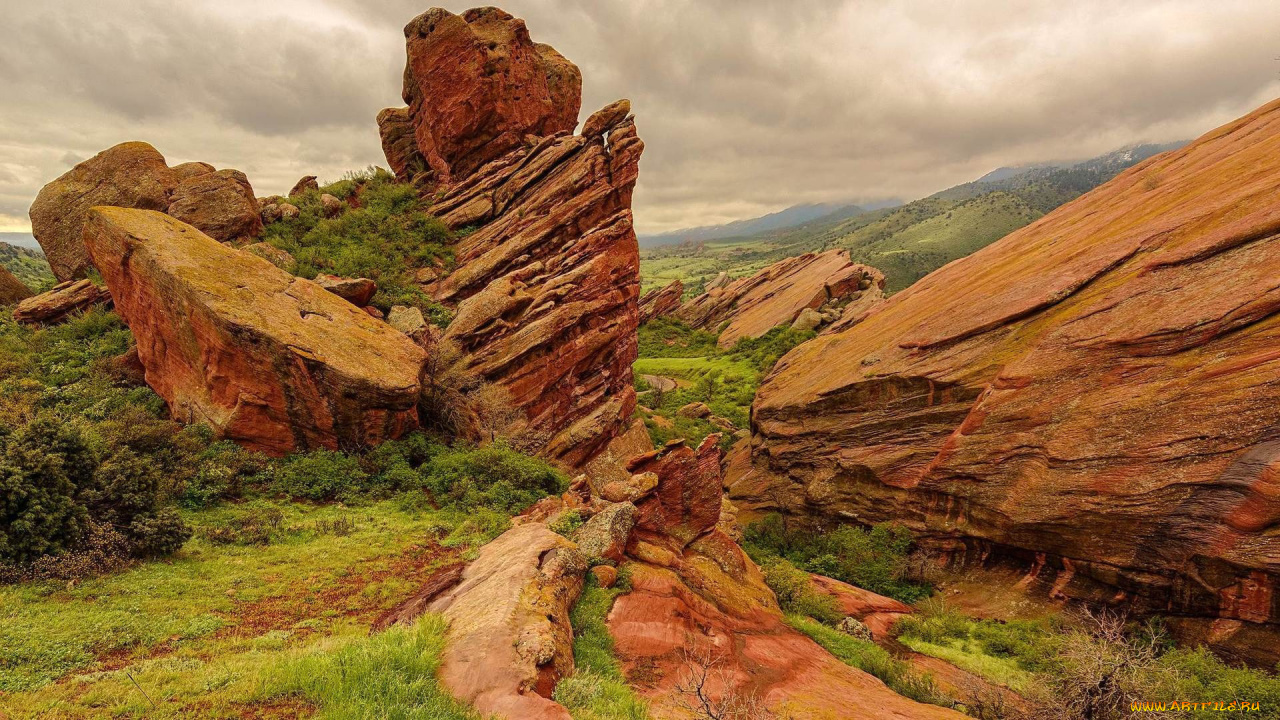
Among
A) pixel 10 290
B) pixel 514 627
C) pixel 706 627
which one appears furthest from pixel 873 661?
pixel 10 290

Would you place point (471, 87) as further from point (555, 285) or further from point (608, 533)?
point (608, 533)

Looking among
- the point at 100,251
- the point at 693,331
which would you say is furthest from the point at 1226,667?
the point at 693,331

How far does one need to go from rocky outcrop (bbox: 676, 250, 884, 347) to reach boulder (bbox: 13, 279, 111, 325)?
62.3m

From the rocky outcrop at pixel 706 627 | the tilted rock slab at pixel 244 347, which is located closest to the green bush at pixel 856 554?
the rocky outcrop at pixel 706 627

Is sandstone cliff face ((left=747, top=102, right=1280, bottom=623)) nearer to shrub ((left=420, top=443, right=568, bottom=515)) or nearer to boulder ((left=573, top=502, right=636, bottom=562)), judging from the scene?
boulder ((left=573, top=502, right=636, bottom=562))

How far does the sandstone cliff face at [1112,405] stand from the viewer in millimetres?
14023

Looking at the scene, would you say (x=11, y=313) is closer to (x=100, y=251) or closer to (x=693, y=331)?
(x=100, y=251)

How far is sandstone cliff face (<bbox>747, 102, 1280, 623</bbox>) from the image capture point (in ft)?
46.0

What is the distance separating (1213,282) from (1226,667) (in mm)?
11912

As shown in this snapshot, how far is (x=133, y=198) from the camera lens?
94.9ft

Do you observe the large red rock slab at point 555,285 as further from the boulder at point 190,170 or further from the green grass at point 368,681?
the green grass at point 368,681

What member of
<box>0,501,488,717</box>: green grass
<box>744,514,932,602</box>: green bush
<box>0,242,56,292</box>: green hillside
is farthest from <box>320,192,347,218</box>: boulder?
<box>744,514,932,602</box>: green bush

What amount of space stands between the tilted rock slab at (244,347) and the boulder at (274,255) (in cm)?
608

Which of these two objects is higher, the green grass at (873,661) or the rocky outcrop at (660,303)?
the rocky outcrop at (660,303)
